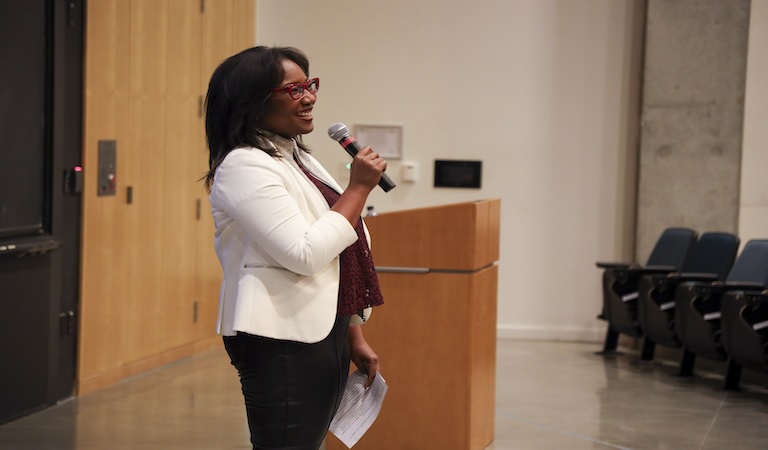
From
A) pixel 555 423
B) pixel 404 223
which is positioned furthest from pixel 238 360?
pixel 555 423

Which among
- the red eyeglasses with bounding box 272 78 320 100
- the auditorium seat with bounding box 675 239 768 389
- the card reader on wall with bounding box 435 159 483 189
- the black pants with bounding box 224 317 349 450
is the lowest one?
the auditorium seat with bounding box 675 239 768 389

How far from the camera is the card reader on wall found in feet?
26.9

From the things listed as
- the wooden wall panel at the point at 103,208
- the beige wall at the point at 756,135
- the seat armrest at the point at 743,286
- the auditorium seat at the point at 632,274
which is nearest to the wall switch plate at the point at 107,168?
the wooden wall panel at the point at 103,208

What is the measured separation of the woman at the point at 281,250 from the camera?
1976 mm

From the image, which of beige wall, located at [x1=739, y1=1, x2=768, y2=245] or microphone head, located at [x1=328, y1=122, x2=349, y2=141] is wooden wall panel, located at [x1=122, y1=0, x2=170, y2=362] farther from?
beige wall, located at [x1=739, y1=1, x2=768, y2=245]

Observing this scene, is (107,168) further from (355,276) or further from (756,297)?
(355,276)

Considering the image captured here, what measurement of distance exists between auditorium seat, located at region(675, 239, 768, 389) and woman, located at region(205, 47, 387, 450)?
4378 mm

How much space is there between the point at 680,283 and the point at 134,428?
354 centimetres

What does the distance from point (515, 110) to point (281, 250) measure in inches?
254

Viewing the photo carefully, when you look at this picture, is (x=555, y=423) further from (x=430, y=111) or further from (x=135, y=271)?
(x=430, y=111)

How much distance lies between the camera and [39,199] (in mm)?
5215

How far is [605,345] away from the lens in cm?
763

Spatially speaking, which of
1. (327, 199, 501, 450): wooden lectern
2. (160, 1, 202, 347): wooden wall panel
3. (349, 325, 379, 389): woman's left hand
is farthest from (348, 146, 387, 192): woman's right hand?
(160, 1, 202, 347): wooden wall panel

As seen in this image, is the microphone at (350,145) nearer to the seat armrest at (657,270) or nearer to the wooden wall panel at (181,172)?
the wooden wall panel at (181,172)
